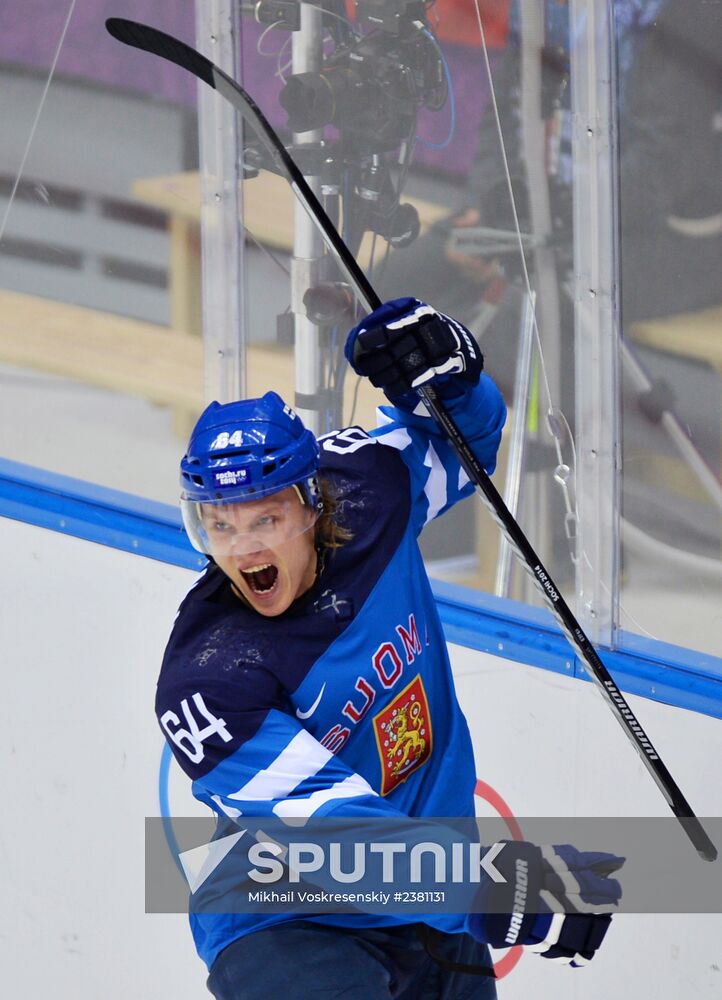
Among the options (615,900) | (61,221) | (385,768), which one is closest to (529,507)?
(385,768)

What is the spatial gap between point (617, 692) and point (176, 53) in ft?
3.98

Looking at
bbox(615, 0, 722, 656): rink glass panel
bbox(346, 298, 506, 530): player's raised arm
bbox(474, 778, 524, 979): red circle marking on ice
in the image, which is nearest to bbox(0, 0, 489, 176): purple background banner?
bbox(615, 0, 722, 656): rink glass panel

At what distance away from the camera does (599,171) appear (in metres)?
2.51

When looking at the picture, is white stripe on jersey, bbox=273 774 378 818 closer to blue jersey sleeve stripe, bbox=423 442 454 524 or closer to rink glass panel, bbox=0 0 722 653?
blue jersey sleeve stripe, bbox=423 442 454 524

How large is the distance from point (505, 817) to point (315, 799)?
96 cm

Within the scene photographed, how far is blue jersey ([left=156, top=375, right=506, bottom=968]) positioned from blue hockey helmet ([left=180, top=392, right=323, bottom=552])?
121mm

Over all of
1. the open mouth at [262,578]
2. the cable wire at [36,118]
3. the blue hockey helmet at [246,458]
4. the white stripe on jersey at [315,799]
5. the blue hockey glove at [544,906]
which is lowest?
the blue hockey glove at [544,906]

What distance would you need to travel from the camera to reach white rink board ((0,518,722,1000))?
2660 mm

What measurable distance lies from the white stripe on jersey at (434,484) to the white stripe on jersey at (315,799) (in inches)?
Answer: 20.0

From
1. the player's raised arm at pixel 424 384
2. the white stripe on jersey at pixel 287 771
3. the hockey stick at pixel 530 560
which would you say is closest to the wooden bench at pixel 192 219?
the hockey stick at pixel 530 560

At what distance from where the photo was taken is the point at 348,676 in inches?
77.0

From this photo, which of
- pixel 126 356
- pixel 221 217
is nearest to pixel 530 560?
pixel 221 217

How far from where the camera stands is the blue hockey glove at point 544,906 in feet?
5.78

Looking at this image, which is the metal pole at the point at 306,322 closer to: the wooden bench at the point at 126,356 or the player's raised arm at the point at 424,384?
the wooden bench at the point at 126,356
